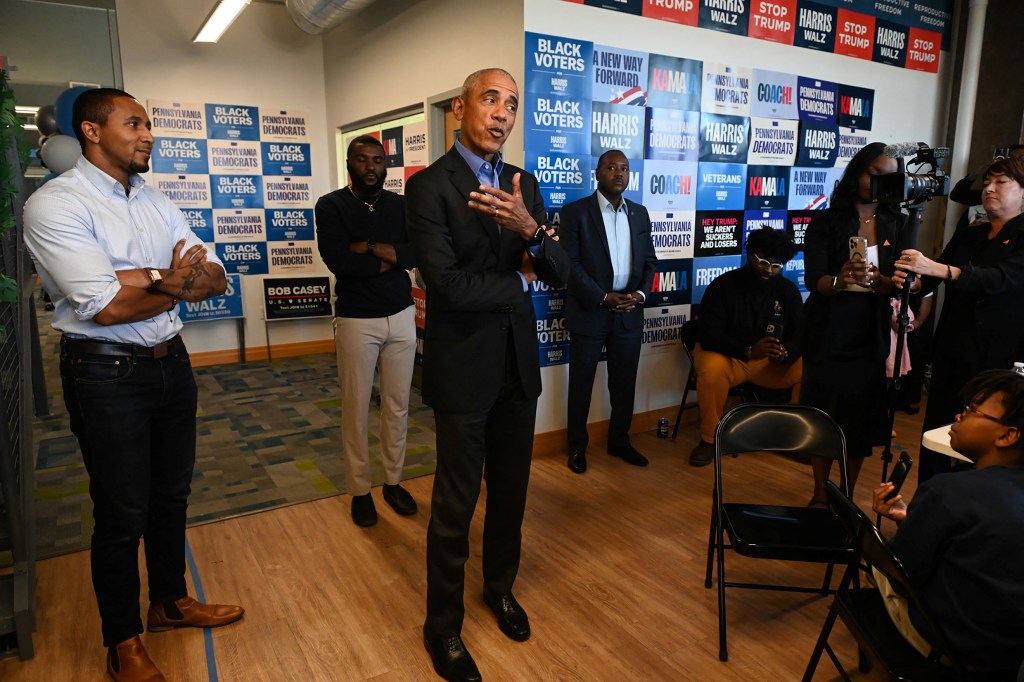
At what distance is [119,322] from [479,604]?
167 centimetres

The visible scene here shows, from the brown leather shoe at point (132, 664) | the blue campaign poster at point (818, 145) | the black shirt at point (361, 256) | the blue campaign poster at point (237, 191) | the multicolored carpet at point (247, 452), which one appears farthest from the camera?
the blue campaign poster at point (237, 191)

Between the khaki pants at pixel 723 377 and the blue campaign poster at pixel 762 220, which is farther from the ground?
the blue campaign poster at pixel 762 220

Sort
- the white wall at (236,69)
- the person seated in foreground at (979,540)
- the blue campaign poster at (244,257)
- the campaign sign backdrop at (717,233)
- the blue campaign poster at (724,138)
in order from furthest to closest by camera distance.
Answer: the blue campaign poster at (244,257)
the white wall at (236,69)
the campaign sign backdrop at (717,233)
the blue campaign poster at (724,138)
the person seated in foreground at (979,540)

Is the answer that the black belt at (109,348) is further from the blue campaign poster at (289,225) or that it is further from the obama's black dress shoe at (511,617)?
the blue campaign poster at (289,225)

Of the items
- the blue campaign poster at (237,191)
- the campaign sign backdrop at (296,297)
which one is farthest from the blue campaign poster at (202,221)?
the campaign sign backdrop at (296,297)

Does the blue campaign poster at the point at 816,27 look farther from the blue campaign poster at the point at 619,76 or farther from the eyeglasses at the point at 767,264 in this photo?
the eyeglasses at the point at 767,264

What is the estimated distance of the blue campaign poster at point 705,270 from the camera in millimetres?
4906

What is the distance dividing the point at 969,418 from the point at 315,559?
2591mm

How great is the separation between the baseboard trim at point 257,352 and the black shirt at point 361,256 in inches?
156

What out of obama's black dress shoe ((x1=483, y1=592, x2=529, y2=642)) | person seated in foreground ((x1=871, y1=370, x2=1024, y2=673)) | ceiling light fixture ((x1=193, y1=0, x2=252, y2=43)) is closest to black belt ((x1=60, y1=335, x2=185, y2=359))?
obama's black dress shoe ((x1=483, y1=592, x2=529, y2=642))

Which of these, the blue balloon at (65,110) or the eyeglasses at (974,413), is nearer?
the eyeglasses at (974,413)

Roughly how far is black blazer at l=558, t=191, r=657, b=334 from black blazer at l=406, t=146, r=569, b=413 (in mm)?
1763

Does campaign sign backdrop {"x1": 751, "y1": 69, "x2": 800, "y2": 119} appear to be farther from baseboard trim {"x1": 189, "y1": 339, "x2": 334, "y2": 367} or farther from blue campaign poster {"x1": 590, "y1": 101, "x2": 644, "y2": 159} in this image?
baseboard trim {"x1": 189, "y1": 339, "x2": 334, "y2": 367}

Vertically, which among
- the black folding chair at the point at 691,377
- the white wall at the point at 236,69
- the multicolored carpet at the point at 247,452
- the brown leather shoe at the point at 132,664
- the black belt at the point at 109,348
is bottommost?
the multicolored carpet at the point at 247,452
